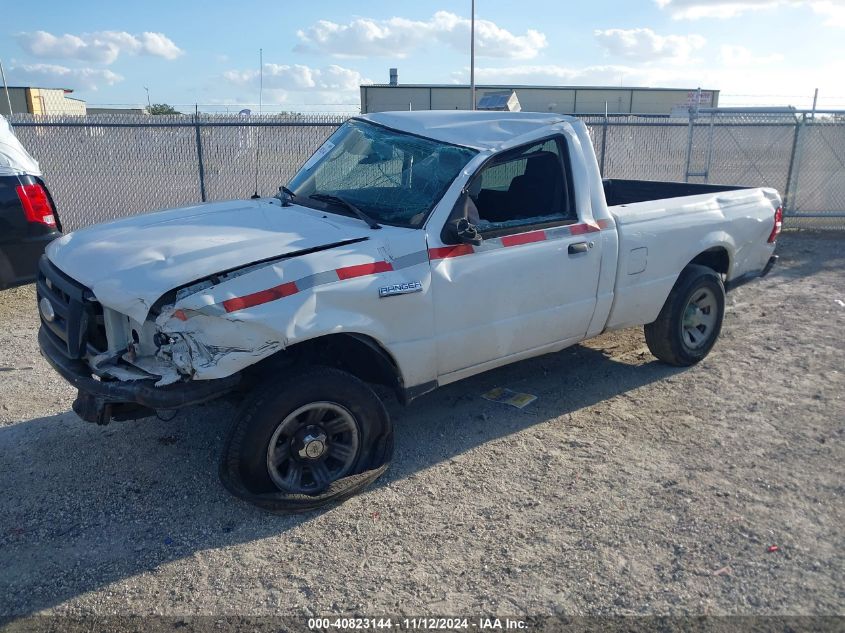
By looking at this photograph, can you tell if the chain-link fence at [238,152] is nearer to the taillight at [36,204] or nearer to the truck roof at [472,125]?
the taillight at [36,204]

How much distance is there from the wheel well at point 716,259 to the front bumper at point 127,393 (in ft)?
13.5

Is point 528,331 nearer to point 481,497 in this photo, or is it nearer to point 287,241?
point 481,497

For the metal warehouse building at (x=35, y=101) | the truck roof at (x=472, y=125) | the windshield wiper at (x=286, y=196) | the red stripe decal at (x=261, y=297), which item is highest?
the metal warehouse building at (x=35, y=101)

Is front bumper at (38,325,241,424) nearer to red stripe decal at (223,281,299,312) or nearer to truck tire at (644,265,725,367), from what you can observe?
red stripe decal at (223,281,299,312)

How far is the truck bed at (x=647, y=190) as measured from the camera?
643cm

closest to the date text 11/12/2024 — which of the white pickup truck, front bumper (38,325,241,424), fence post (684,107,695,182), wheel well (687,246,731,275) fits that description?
the white pickup truck

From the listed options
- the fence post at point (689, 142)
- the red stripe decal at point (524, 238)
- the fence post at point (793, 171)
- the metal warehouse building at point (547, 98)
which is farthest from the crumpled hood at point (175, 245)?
the metal warehouse building at point (547, 98)

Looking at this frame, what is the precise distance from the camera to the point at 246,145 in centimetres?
1126

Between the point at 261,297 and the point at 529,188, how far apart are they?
236 cm

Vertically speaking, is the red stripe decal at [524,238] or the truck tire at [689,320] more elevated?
the red stripe decal at [524,238]

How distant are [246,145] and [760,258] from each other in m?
8.04

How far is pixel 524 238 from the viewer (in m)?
4.36

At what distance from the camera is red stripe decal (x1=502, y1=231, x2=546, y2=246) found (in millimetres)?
4277

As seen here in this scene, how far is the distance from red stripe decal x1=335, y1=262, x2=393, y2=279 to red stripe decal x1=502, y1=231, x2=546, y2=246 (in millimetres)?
868
